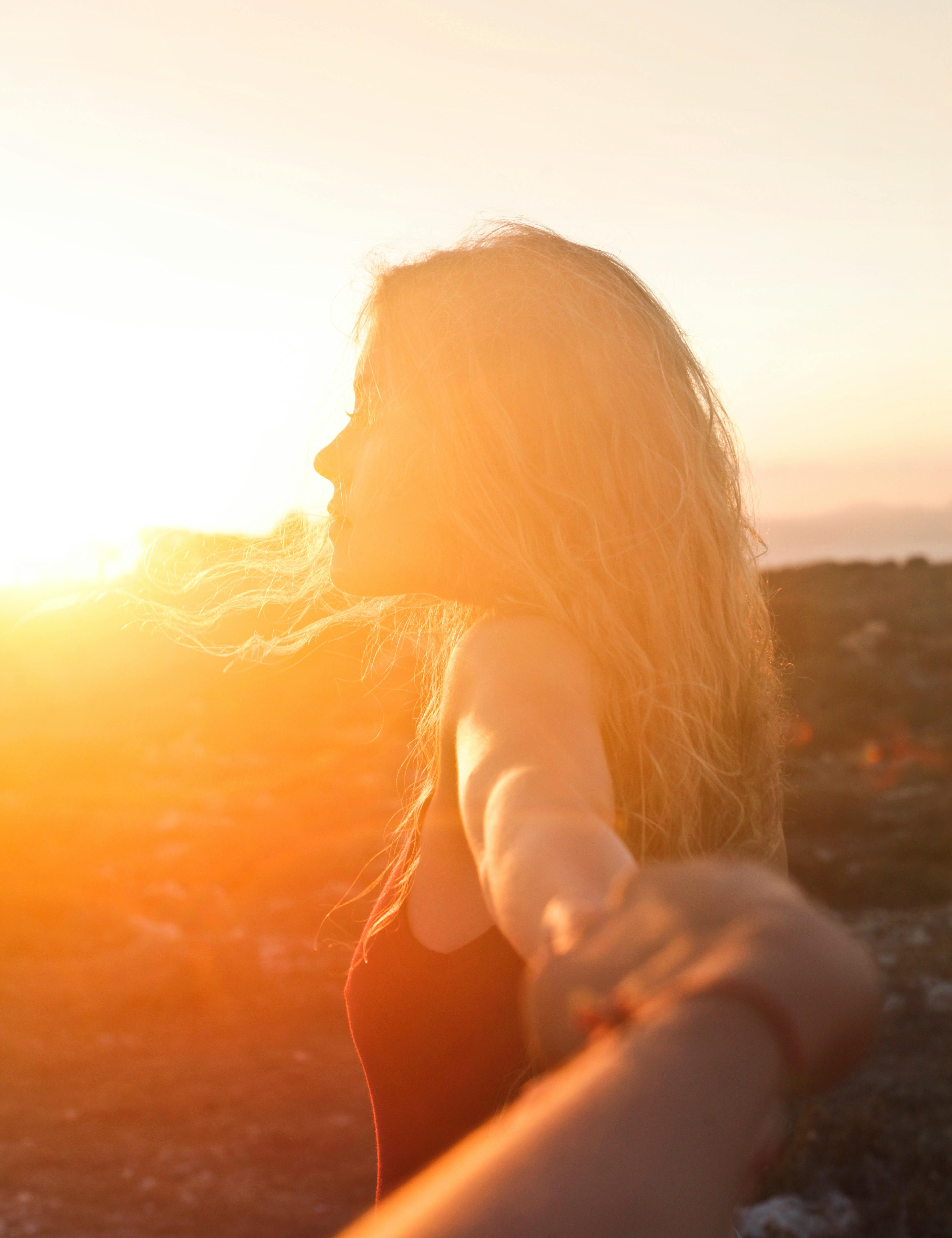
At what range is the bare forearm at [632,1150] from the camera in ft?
1.51

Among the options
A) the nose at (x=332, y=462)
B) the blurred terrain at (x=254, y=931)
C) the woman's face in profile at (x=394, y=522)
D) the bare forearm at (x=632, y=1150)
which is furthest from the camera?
the blurred terrain at (x=254, y=931)

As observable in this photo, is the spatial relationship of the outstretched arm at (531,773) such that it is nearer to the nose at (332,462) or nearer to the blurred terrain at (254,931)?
the nose at (332,462)

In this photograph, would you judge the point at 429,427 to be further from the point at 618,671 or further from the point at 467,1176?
the point at 467,1176

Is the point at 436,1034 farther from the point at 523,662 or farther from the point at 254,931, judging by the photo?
the point at 254,931

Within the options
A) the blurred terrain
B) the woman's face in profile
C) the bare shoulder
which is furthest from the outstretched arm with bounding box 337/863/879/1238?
the blurred terrain

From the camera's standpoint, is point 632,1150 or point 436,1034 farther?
point 436,1034

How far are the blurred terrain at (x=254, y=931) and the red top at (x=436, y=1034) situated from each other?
49cm

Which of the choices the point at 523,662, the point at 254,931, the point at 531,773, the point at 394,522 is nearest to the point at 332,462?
the point at 394,522

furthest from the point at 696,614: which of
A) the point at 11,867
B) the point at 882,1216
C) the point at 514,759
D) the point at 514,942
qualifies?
the point at 11,867

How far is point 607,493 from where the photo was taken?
4.76 feet

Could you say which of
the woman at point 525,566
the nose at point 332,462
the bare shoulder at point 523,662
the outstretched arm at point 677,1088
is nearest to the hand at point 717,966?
the outstretched arm at point 677,1088

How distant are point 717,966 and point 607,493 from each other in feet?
3.36

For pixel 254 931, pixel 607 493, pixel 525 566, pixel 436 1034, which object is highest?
pixel 607 493

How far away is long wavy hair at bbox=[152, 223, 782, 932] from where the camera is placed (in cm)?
139
